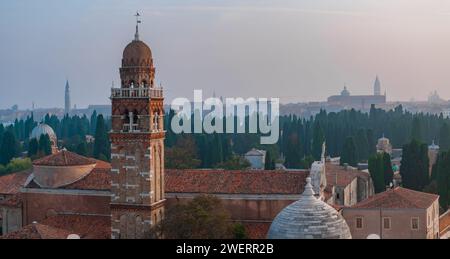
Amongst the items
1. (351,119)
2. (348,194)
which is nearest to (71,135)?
(351,119)

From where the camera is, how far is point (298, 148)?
25453 millimetres

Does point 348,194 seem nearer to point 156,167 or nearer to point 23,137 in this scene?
point 156,167

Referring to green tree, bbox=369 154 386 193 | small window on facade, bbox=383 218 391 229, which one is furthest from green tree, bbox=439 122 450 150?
small window on facade, bbox=383 218 391 229

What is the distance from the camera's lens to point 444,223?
50.8ft

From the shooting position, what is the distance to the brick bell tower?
37.8 feet

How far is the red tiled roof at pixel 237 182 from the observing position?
12.0 m

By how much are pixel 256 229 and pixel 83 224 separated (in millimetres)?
3523

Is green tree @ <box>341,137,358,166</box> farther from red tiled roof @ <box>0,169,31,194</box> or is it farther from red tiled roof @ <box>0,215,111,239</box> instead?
red tiled roof @ <box>0,215,111,239</box>

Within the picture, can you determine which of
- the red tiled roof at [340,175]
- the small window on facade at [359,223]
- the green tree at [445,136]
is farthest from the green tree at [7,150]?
the green tree at [445,136]

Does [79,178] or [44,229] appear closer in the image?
[44,229]

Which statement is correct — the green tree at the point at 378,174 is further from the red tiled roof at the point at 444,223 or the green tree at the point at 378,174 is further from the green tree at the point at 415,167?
the red tiled roof at the point at 444,223

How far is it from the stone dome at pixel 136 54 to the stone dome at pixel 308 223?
4.25 m

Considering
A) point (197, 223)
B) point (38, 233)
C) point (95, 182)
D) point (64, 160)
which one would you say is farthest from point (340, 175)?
point (38, 233)

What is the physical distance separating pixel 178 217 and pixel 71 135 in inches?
1152
